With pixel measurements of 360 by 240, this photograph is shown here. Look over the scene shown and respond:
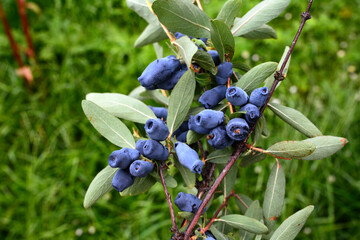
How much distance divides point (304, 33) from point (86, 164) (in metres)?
1.82

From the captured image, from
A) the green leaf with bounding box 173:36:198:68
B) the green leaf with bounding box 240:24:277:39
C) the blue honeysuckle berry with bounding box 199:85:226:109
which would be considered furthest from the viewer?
the green leaf with bounding box 240:24:277:39

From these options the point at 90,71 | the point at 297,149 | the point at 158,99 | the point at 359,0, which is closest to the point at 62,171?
the point at 90,71

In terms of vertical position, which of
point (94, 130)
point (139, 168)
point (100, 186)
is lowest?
point (94, 130)

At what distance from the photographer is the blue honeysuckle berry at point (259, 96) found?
24.3 inches

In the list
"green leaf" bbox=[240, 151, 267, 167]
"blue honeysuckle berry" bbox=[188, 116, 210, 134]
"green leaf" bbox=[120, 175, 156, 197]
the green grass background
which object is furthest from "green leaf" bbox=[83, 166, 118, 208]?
the green grass background

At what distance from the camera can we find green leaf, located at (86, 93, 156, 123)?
0.73 m

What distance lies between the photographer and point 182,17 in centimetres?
63

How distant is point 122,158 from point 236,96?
8.5 inches

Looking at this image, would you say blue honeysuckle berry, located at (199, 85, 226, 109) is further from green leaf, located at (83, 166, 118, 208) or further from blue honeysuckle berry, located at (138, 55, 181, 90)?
green leaf, located at (83, 166, 118, 208)

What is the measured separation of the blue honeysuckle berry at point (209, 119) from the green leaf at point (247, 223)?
193 mm

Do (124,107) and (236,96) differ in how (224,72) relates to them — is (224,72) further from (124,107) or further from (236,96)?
(124,107)

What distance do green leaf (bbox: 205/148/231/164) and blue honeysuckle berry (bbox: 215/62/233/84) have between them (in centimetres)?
13

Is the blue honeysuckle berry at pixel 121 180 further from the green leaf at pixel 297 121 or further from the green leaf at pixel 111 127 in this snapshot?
the green leaf at pixel 297 121

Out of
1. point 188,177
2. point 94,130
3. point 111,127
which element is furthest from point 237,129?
point 94,130
